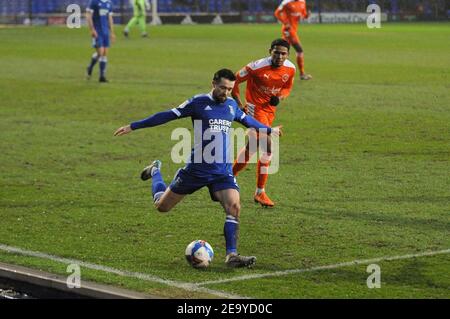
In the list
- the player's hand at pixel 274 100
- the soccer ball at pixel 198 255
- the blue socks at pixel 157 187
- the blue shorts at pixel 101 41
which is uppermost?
the player's hand at pixel 274 100

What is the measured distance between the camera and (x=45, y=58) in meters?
38.2

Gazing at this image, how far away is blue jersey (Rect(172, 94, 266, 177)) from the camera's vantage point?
1123 centimetres

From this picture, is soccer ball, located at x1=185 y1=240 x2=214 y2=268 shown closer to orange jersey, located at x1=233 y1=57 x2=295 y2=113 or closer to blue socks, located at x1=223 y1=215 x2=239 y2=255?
blue socks, located at x1=223 y1=215 x2=239 y2=255

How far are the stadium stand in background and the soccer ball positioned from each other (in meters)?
53.4

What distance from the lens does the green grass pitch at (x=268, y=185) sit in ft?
35.3

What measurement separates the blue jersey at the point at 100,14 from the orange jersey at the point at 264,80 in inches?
609

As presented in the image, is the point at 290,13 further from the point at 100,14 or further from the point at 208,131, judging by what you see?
the point at 208,131

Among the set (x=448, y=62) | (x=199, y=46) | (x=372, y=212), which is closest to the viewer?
(x=372, y=212)

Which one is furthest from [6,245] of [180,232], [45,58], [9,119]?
[45,58]

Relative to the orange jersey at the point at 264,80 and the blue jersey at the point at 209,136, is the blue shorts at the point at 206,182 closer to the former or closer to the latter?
the blue jersey at the point at 209,136

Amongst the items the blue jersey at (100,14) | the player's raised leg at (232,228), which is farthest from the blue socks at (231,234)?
the blue jersey at (100,14)
